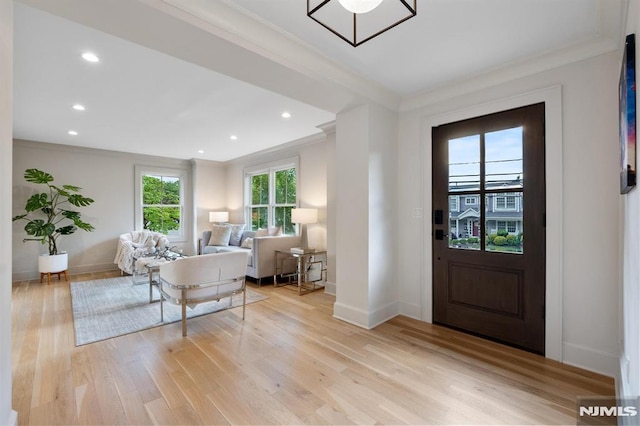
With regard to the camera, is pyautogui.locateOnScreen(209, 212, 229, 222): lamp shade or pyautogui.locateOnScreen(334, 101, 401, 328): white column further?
pyautogui.locateOnScreen(209, 212, 229, 222): lamp shade

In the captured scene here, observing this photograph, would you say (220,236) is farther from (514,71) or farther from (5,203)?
(514,71)

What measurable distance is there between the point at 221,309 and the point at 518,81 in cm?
394

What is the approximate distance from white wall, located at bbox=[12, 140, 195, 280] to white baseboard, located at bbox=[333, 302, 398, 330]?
17.8 feet

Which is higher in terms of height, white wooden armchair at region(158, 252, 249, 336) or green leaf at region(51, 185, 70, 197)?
green leaf at region(51, 185, 70, 197)

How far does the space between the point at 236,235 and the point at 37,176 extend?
3.50 metres

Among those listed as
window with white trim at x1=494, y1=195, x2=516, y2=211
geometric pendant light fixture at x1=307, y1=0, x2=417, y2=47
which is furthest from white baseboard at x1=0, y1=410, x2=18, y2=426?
window with white trim at x1=494, y1=195, x2=516, y2=211

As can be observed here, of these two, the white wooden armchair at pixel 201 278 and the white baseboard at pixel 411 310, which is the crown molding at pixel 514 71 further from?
the white wooden armchair at pixel 201 278

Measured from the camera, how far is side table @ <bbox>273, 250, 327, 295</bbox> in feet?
15.3

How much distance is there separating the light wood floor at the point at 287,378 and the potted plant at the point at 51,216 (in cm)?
259

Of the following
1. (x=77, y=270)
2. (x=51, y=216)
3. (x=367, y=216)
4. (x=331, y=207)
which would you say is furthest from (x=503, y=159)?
(x=77, y=270)

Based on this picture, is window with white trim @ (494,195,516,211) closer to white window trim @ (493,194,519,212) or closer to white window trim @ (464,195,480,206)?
white window trim @ (493,194,519,212)

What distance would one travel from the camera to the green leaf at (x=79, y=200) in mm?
5275

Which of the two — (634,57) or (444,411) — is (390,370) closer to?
(444,411)

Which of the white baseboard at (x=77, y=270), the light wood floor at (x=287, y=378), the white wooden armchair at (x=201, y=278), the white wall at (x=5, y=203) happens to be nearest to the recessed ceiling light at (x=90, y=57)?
the white wall at (x=5, y=203)
